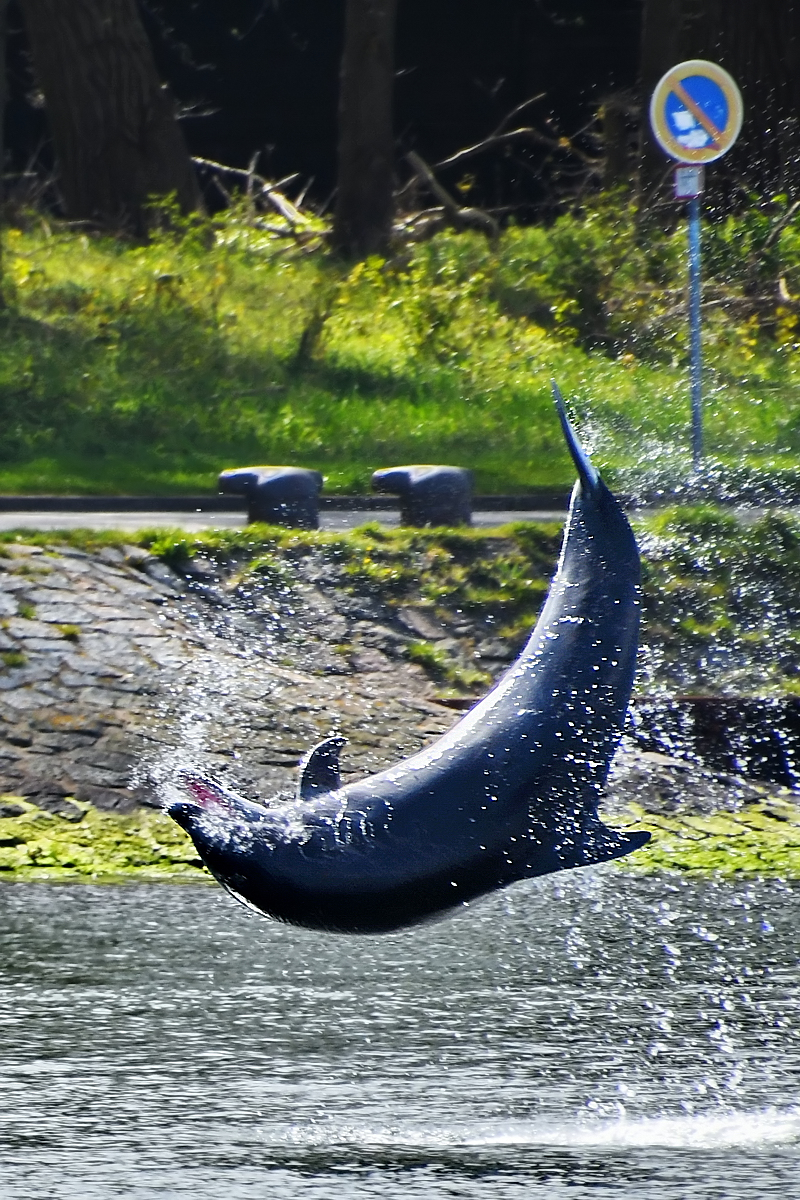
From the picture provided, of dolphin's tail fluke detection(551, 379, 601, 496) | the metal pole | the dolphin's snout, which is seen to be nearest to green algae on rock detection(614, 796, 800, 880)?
the metal pole

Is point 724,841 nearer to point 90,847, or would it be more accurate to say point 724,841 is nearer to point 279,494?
point 90,847

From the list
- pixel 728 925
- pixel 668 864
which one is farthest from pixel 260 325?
pixel 728 925

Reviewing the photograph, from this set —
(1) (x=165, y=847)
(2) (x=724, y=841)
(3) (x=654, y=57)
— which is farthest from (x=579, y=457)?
(3) (x=654, y=57)

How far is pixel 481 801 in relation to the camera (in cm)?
554

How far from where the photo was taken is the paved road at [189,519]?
15617mm

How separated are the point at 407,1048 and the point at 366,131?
1805 centimetres

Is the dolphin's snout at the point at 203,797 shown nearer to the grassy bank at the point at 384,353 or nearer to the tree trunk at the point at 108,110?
the grassy bank at the point at 384,353

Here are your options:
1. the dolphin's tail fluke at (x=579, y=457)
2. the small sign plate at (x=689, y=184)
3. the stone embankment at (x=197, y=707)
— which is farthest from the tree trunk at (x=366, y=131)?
the dolphin's tail fluke at (x=579, y=457)

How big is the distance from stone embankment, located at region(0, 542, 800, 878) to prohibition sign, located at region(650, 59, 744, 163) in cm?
343

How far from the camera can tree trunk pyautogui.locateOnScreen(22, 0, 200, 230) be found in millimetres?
24453

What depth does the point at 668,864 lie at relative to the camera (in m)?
11.6

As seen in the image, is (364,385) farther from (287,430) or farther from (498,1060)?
(498,1060)

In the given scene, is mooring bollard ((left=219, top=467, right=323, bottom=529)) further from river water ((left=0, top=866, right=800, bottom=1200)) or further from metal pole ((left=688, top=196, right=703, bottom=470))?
river water ((left=0, top=866, right=800, bottom=1200))

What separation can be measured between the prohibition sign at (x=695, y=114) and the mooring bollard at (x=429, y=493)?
2.57 m
